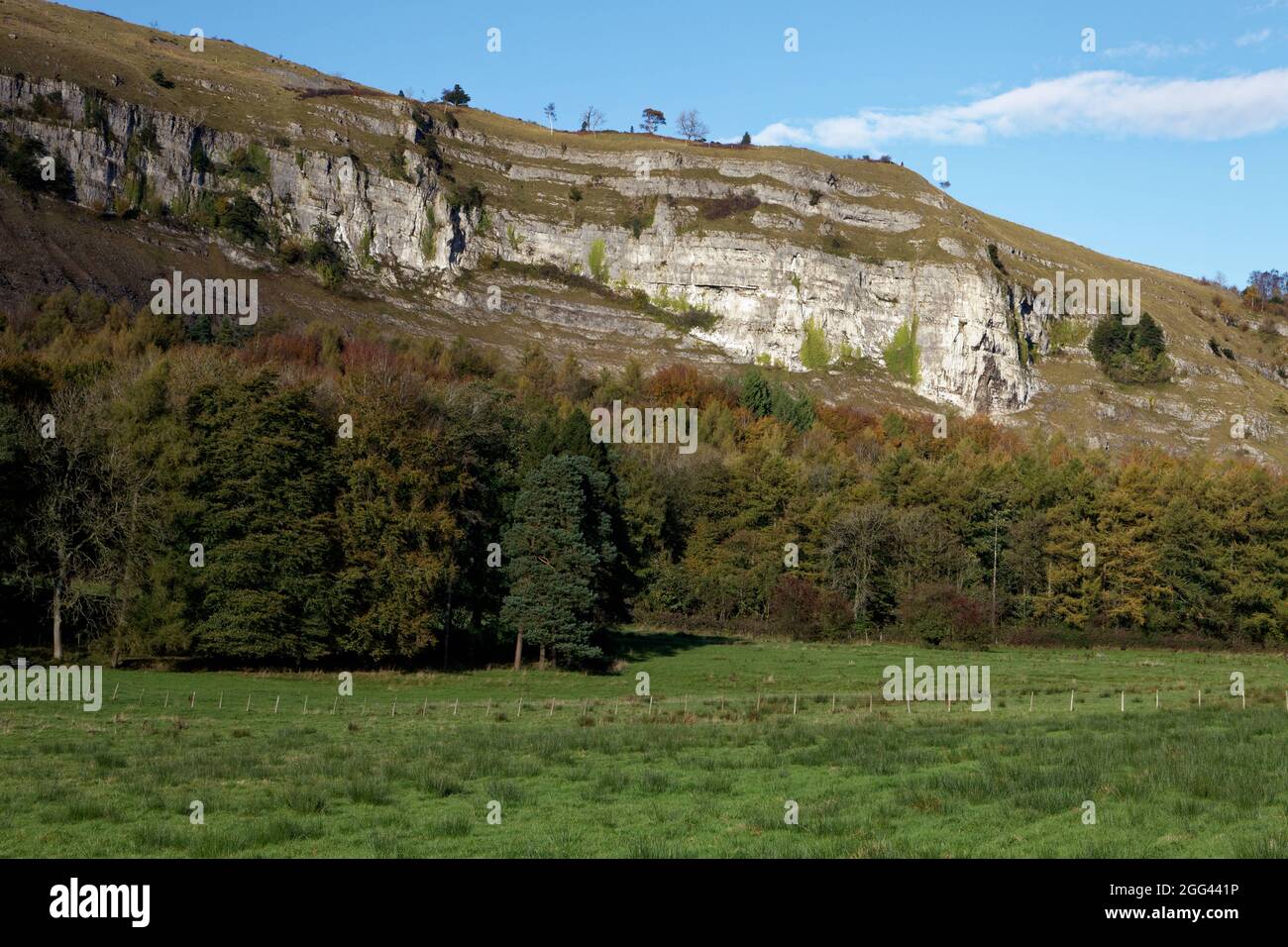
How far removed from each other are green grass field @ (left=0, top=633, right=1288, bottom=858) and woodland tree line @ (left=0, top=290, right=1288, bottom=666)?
13381mm

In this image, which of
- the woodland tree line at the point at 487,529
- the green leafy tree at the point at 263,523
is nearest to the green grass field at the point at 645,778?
the green leafy tree at the point at 263,523

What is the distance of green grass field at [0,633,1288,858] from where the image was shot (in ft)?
48.7

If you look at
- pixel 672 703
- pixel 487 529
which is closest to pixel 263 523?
pixel 487 529

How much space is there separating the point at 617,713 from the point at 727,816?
62.5ft

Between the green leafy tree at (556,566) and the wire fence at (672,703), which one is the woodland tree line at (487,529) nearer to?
the green leafy tree at (556,566)

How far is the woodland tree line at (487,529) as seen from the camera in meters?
50.6

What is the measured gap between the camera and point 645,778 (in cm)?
2019

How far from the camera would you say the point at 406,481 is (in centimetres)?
5672

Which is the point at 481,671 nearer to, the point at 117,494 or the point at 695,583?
the point at 117,494

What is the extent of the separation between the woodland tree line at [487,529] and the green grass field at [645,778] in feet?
43.9
